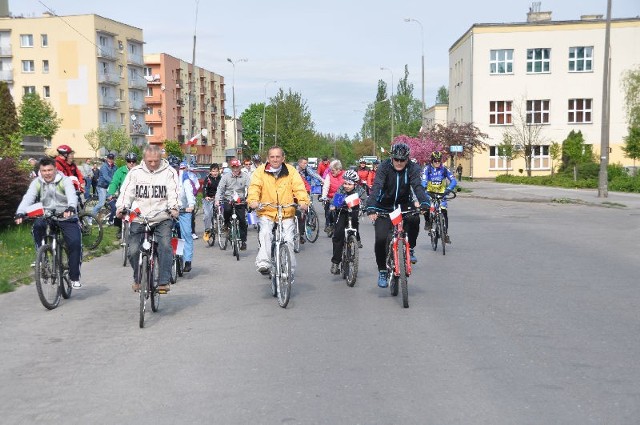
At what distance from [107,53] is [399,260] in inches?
3156

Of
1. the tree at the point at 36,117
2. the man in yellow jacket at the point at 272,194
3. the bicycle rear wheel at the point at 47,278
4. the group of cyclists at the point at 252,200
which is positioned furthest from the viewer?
the tree at the point at 36,117

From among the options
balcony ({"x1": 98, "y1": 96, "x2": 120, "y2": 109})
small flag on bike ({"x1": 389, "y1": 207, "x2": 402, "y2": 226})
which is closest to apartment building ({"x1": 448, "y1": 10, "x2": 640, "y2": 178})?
balcony ({"x1": 98, "y1": 96, "x2": 120, "y2": 109})

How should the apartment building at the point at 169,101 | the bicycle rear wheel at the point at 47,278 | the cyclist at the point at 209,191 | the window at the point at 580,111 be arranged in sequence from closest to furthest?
the bicycle rear wheel at the point at 47,278, the cyclist at the point at 209,191, the window at the point at 580,111, the apartment building at the point at 169,101

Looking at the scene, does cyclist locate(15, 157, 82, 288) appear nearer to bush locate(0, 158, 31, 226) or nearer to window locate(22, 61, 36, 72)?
bush locate(0, 158, 31, 226)

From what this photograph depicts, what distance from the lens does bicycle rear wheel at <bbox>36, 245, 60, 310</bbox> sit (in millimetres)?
8759

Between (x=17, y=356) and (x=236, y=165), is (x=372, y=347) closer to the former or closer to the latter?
(x=17, y=356)

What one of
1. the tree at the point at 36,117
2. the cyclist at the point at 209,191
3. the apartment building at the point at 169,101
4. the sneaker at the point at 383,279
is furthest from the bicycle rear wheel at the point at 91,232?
the apartment building at the point at 169,101

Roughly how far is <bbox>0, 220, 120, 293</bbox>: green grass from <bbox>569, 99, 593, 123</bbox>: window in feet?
178

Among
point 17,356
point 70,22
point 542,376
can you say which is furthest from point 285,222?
point 70,22

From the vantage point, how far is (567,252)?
1435 centimetres

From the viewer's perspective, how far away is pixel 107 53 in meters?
83.4

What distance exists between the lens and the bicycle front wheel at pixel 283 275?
29.1 ft

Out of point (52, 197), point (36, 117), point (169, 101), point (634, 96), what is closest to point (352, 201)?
point (52, 197)

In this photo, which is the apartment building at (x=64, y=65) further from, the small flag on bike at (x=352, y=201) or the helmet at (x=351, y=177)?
the small flag on bike at (x=352, y=201)
